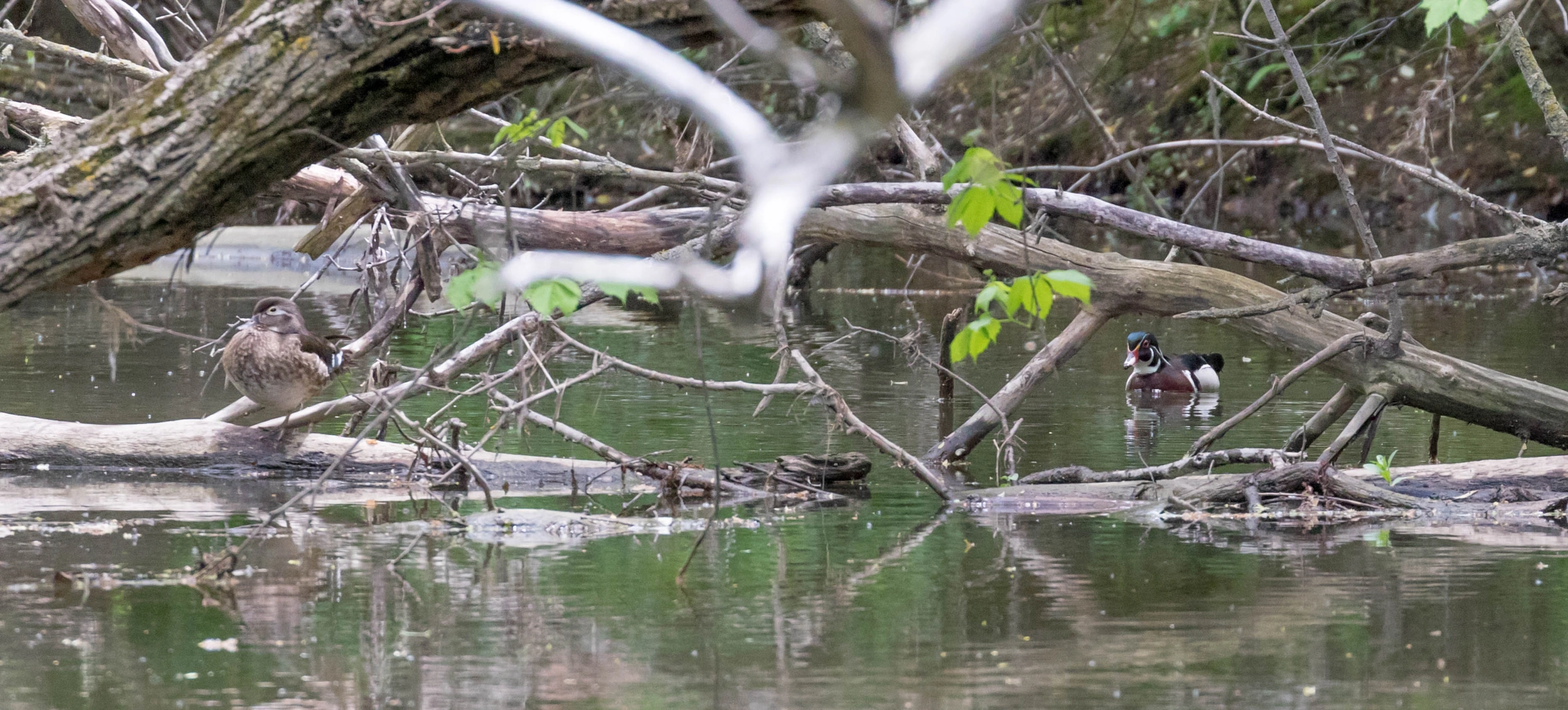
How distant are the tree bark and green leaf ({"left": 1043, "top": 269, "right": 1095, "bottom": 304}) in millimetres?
980

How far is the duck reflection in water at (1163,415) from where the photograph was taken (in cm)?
902

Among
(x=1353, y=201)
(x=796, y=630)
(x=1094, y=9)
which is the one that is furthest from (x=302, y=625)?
(x=1094, y=9)

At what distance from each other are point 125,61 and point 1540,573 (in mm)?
5613

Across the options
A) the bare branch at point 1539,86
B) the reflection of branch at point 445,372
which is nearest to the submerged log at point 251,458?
the reflection of branch at point 445,372

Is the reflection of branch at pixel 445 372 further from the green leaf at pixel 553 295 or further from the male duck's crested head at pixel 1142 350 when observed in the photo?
the male duck's crested head at pixel 1142 350

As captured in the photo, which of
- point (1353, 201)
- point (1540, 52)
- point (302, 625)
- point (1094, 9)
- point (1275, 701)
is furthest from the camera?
point (1094, 9)

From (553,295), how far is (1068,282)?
1.33 metres

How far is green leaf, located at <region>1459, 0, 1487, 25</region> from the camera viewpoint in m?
4.71

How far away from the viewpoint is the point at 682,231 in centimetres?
850

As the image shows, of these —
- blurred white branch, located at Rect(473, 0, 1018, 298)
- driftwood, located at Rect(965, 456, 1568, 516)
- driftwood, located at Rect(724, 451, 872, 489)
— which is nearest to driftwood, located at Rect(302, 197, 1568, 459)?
driftwood, located at Rect(965, 456, 1568, 516)

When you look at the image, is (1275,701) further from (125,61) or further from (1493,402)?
(125,61)

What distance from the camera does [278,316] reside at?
7.64 m

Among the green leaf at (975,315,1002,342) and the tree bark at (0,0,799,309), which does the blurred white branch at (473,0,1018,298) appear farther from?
the green leaf at (975,315,1002,342)

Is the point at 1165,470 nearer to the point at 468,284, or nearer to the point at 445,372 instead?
the point at 445,372
